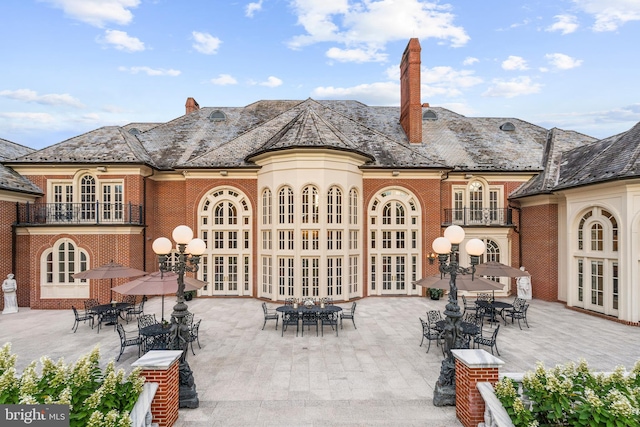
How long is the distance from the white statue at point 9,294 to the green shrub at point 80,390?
42.1 feet

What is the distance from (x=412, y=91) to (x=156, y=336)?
749 inches

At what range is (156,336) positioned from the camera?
32.7ft

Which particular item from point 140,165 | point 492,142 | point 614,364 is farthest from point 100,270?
point 492,142

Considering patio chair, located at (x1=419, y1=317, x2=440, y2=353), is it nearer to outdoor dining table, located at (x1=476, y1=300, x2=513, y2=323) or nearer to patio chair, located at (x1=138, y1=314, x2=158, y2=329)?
outdoor dining table, located at (x1=476, y1=300, x2=513, y2=323)

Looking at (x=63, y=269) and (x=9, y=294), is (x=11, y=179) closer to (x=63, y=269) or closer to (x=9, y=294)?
(x=63, y=269)

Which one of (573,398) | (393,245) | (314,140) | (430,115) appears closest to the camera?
(573,398)

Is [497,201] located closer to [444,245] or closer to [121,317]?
[444,245]

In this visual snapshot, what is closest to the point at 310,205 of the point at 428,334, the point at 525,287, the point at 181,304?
the point at 428,334

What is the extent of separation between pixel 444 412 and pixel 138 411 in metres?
5.93

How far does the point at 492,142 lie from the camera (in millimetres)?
21375

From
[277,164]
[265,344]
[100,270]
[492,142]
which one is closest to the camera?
[265,344]

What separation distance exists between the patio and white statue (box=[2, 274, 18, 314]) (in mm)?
654

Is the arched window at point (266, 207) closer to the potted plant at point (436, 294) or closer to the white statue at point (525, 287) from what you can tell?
the potted plant at point (436, 294)

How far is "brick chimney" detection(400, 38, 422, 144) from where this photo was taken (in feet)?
66.2
